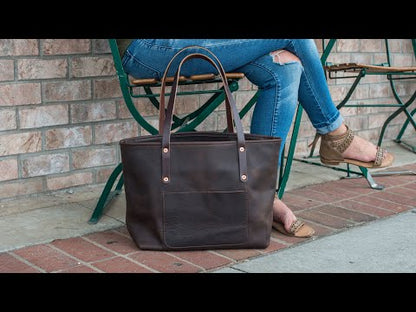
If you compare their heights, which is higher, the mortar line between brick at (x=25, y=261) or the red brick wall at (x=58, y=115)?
the red brick wall at (x=58, y=115)

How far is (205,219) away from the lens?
78.8 inches

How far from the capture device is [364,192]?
9.73 feet

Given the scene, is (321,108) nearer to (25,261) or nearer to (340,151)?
(340,151)

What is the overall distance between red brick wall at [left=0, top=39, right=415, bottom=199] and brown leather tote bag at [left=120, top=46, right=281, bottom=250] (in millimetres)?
763

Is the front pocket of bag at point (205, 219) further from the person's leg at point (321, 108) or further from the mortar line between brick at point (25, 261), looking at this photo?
the person's leg at point (321, 108)

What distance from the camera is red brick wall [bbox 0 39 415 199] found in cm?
255

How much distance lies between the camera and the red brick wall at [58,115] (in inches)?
101

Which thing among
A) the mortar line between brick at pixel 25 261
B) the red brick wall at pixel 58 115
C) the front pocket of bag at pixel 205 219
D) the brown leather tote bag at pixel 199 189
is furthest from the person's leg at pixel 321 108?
the mortar line between brick at pixel 25 261

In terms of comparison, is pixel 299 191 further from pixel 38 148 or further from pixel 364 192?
pixel 38 148

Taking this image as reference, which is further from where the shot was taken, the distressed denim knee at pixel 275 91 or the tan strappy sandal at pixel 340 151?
the tan strappy sandal at pixel 340 151

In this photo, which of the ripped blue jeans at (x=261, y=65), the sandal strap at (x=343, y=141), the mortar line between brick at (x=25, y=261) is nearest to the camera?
the mortar line between brick at (x=25, y=261)

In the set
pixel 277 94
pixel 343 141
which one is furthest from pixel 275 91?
pixel 343 141

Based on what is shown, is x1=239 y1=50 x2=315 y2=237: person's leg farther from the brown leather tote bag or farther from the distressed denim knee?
the brown leather tote bag
